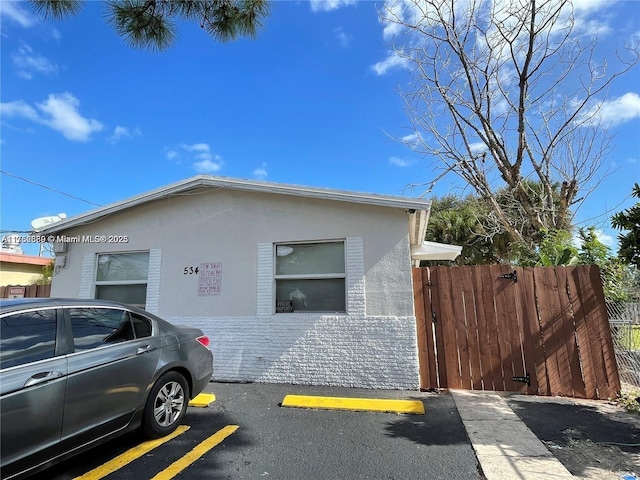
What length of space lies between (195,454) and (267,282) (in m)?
3.48

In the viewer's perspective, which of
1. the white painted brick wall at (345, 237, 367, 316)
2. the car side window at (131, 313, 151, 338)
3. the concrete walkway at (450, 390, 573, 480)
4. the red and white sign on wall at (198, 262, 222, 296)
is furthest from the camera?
the red and white sign on wall at (198, 262, 222, 296)

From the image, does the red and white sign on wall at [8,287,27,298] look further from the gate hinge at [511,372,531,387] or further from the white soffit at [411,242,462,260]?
the gate hinge at [511,372,531,387]

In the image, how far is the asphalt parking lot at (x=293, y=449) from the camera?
10.5 feet

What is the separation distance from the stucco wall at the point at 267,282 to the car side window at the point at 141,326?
2.76 m

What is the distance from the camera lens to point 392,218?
6.35m

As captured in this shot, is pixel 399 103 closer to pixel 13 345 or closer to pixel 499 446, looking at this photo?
pixel 499 446

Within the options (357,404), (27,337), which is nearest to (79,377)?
(27,337)

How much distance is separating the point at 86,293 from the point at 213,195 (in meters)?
3.51

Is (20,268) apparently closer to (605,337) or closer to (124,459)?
(124,459)

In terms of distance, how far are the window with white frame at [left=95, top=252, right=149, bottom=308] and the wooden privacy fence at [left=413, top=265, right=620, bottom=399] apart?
560cm

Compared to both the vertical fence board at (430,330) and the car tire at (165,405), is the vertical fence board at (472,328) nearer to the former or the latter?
the vertical fence board at (430,330)

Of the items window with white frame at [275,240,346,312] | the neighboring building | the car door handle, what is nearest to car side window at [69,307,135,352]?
the car door handle

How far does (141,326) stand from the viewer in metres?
4.00

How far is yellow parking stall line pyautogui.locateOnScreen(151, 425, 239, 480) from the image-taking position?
10.3 feet
